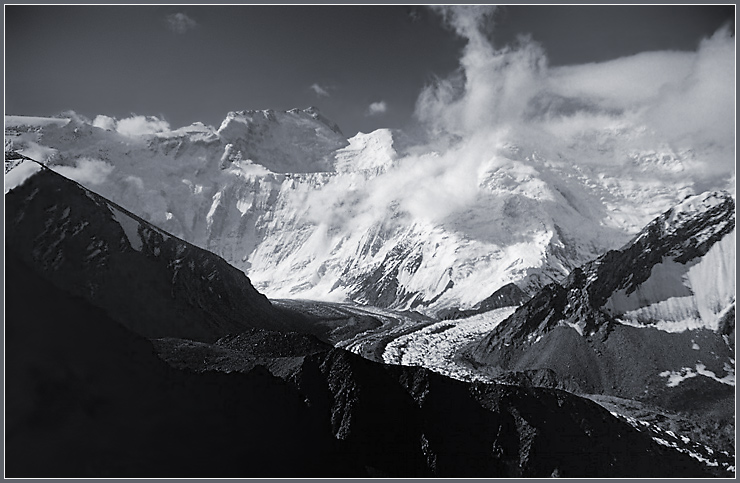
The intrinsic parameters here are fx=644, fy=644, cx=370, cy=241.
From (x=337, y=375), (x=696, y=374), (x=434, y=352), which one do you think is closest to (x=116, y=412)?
(x=337, y=375)

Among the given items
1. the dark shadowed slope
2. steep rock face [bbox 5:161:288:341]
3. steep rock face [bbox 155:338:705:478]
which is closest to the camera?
steep rock face [bbox 155:338:705:478]

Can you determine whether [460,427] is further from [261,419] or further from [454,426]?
[261,419]

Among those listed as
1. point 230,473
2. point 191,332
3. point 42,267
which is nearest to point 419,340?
point 191,332

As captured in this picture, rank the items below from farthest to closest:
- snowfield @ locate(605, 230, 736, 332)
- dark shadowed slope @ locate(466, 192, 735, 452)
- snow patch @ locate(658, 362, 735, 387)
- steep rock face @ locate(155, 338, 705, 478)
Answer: snowfield @ locate(605, 230, 736, 332) → dark shadowed slope @ locate(466, 192, 735, 452) → snow patch @ locate(658, 362, 735, 387) → steep rock face @ locate(155, 338, 705, 478)

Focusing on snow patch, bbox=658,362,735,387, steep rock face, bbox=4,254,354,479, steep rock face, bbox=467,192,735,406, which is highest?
steep rock face, bbox=467,192,735,406

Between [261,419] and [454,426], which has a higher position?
[454,426]

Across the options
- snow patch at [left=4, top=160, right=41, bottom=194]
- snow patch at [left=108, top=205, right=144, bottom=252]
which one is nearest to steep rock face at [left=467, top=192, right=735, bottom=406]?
snow patch at [left=108, top=205, right=144, bottom=252]

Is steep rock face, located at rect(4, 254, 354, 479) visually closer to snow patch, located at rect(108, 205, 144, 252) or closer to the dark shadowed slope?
the dark shadowed slope
